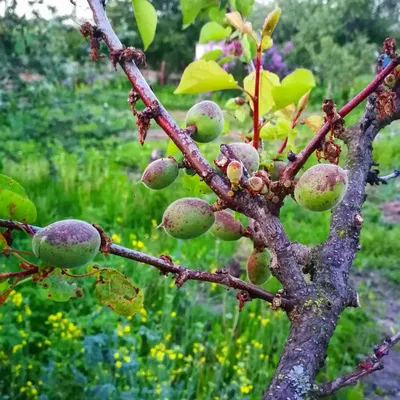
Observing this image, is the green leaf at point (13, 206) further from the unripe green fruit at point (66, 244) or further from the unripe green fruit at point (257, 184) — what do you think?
the unripe green fruit at point (257, 184)

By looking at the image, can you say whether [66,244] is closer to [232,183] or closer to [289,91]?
[232,183]

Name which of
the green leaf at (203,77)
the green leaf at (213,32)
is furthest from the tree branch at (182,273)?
the green leaf at (213,32)

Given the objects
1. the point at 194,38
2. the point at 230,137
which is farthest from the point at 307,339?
the point at 194,38

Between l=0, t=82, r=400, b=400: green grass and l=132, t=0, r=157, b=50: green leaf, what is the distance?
17 centimetres

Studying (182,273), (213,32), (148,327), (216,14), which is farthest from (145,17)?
(148,327)

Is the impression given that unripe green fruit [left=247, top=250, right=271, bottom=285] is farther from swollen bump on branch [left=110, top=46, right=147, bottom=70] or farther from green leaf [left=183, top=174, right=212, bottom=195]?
swollen bump on branch [left=110, top=46, right=147, bottom=70]

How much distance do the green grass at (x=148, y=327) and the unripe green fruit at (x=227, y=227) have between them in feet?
0.22

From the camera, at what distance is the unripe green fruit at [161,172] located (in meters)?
0.56

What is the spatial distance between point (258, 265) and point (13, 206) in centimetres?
27

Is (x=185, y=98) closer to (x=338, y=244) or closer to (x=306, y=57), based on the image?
(x=306, y=57)

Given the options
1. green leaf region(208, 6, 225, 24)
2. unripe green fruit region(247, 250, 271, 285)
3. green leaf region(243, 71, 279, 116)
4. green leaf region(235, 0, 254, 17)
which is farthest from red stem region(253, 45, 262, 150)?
green leaf region(208, 6, 225, 24)

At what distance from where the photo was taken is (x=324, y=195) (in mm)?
467

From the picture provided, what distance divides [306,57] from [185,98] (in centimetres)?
344

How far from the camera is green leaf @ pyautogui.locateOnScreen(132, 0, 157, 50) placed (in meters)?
0.60
